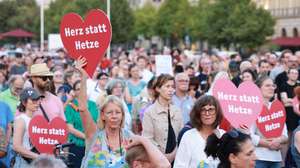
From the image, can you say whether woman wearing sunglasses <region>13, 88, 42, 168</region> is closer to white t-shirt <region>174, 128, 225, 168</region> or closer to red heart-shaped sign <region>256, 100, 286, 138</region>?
white t-shirt <region>174, 128, 225, 168</region>

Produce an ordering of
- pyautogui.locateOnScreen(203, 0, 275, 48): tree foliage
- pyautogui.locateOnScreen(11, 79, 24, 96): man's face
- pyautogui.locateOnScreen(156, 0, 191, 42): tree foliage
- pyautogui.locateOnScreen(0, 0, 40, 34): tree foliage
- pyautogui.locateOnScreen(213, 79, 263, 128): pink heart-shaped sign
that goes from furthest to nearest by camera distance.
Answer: pyautogui.locateOnScreen(0, 0, 40, 34): tree foliage < pyautogui.locateOnScreen(156, 0, 191, 42): tree foliage < pyautogui.locateOnScreen(203, 0, 275, 48): tree foliage < pyautogui.locateOnScreen(11, 79, 24, 96): man's face < pyautogui.locateOnScreen(213, 79, 263, 128): pink heart-shaped sign

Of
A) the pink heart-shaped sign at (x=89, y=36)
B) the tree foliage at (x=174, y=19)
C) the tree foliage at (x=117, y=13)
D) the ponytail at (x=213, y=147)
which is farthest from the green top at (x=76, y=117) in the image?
the tree foliage at (x=174, y=19)

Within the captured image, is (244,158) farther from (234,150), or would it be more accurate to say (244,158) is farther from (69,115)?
(69,115)

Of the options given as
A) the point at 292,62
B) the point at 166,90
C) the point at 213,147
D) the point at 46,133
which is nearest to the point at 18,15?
the point at 292,62

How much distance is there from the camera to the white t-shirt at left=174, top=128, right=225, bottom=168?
674 cm

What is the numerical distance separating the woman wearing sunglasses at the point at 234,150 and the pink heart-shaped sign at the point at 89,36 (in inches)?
87.8

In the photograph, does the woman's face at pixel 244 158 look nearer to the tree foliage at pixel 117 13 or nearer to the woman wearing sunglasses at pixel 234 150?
the woman wearing sunglasses at pixel 234 150

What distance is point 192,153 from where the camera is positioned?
6770mm

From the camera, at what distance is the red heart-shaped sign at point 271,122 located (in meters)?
8.90

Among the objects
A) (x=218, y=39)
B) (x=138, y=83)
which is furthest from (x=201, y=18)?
(x=138, y=83)

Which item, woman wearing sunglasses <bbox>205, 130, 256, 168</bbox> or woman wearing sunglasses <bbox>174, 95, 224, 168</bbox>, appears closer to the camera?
woman wearing sunglasses <bbox>205, 130, 256, 168</bbox>

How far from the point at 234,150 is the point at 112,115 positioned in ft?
4.43

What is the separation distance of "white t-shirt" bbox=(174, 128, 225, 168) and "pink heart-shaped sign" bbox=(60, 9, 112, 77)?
135 centimetres

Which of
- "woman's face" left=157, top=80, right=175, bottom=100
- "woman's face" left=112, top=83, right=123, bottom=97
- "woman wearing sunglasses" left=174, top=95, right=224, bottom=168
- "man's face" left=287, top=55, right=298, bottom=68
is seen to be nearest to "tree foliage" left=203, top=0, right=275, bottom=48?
"man's face" left=287, top=55, right=298, bottom=68
